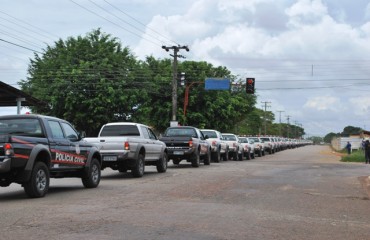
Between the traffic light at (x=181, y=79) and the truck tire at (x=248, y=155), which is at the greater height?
the traffic light at (x=181, y=79)

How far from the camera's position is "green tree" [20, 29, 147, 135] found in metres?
40.9

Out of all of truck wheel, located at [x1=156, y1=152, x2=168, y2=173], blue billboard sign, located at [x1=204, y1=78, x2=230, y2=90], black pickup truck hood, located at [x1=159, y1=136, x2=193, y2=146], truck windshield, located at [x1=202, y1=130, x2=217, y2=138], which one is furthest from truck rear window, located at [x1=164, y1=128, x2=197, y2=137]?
blue billboard sign, located at [x1=204, y1=78, x2=230, y2=90]

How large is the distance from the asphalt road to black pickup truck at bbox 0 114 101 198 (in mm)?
446

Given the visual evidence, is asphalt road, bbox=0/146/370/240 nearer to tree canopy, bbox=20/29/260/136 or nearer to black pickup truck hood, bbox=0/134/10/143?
black pickup truck hood, bbox=0/134/10/143

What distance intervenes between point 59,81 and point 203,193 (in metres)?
30.1

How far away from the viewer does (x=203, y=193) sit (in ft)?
43.8

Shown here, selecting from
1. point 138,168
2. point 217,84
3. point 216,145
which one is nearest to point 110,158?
point 138,168

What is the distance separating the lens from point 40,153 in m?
11.8

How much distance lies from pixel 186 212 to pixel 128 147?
7.47 metres

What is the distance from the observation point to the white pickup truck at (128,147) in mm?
17156

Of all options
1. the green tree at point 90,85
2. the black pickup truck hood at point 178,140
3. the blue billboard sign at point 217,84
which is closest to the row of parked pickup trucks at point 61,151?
the black pickup truck hood at point 178,140

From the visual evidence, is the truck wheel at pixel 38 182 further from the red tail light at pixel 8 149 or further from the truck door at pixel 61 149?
the red tail light at pixel 8 149

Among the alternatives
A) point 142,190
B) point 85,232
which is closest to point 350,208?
point 142,190

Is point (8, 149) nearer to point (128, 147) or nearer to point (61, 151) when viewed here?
point (61, 151)
